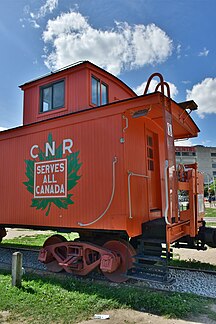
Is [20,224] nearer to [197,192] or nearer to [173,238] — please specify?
[173,238]

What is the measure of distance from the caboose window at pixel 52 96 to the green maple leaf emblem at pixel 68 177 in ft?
5.10

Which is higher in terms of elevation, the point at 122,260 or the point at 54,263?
the point at 122,260

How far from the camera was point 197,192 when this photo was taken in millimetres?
6535

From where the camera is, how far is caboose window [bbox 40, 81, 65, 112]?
328 inches

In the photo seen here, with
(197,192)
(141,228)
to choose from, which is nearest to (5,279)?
(141,228)

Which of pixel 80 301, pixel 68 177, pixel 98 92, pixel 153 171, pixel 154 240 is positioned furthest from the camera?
Result: pixel 98 92

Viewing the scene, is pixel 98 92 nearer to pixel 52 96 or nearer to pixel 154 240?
pixel 52 96

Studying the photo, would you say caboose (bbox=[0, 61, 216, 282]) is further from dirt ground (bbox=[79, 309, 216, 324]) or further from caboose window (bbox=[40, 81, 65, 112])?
dirt ground (bbox=[79, 309, 216, 324])

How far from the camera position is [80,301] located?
15.5 ft

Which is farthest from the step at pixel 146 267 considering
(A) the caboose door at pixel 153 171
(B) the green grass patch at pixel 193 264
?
(B) the green grass patch at pixel 193 264

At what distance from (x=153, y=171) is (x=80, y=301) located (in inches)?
152

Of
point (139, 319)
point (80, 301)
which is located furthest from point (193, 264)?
point (80, 301)

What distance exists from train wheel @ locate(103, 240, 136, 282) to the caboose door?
1.38m

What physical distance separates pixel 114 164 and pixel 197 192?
2.22 m
